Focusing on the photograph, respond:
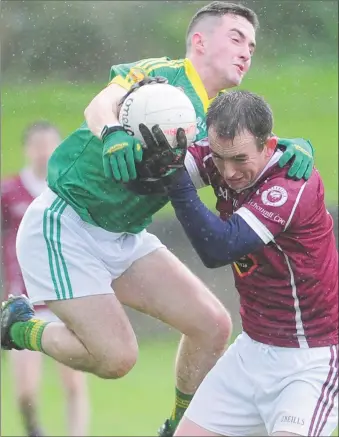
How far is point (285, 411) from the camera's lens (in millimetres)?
4699

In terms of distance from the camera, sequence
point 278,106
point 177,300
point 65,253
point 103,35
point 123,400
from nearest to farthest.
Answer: point 65,253, point 177,300, point 123,400, point 103,35, point 278,106

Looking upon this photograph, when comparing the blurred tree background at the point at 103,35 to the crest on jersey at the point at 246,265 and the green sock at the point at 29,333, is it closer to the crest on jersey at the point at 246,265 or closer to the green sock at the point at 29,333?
the green sock at the point at 29,333

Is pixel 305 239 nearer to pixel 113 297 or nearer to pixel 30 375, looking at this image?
pixel 113 297

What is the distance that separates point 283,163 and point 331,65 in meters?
7.62

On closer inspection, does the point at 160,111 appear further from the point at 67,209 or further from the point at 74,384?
the point at 74,384

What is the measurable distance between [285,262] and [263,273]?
4.0 inches

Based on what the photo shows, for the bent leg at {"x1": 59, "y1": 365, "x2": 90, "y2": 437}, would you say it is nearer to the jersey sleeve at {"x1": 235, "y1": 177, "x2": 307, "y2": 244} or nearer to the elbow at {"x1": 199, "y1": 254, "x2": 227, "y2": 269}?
the elbow at {"x1": 199, "y1": 254, "x2": 227, "y2": 269}

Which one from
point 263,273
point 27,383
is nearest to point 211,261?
point 263,273

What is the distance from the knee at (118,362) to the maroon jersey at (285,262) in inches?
23.0

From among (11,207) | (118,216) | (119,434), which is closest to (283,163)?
(118,216)

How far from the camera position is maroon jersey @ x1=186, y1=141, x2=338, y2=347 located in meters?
4.66

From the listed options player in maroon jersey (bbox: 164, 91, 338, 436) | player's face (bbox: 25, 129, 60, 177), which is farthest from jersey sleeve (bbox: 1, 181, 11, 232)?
player in maroon jersey (bbox: 164, 91, 338, 436)

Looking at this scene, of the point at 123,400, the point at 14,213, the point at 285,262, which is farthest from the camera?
the point at 123,400

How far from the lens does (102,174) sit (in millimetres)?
5141
